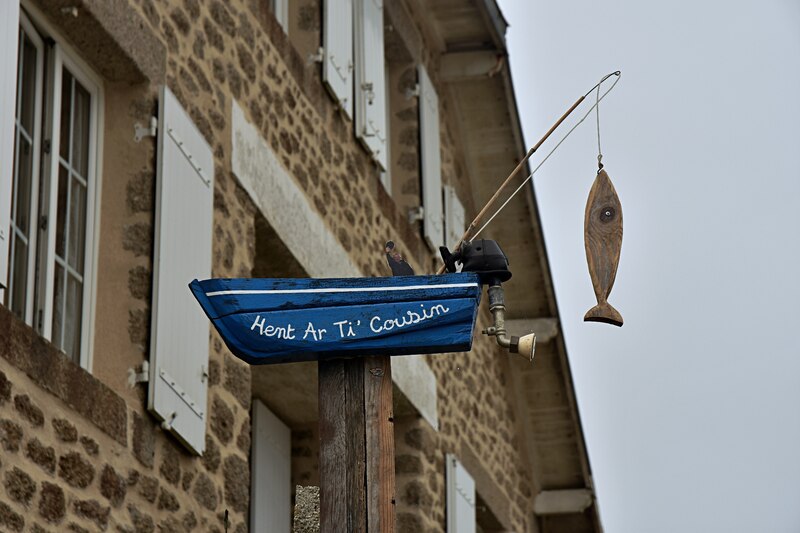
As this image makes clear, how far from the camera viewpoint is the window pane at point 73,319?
21.2 feet

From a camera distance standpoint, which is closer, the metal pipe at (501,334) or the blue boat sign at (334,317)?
the blue boat sign at (334,317)

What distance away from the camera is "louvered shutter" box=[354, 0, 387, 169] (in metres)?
9.91

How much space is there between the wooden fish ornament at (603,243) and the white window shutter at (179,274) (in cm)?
189

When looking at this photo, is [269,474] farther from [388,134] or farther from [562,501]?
[562,501]

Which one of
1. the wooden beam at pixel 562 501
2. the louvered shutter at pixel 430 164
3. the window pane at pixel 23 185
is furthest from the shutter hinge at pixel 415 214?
the window pane at pixel 23 185

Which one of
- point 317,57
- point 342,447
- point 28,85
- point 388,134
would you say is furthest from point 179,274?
point 388,134

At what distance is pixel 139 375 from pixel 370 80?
391 centimetres

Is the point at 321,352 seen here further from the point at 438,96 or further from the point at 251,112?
the point at 438,96

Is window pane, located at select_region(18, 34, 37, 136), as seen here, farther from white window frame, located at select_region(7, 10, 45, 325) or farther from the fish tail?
the fish tail

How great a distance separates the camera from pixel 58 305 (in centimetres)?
639

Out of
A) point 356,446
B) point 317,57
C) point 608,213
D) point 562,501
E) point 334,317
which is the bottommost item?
point 356,446

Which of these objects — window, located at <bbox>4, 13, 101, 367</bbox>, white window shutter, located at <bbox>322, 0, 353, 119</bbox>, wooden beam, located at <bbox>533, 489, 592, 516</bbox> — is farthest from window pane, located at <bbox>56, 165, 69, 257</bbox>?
wooden beam, located at <bbox>533, 489, 592, 516</bbox>

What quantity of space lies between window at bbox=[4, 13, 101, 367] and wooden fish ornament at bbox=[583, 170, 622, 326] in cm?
199

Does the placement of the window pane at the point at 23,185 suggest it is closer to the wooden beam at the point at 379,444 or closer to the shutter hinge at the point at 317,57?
the wooden beam at the point at 379,444
